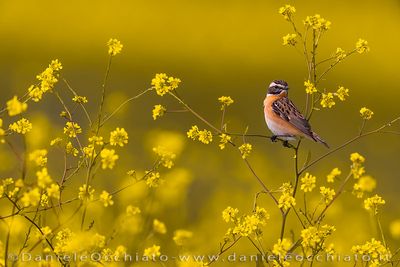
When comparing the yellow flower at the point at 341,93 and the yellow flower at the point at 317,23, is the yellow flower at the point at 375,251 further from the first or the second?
the yellow flower at the point at 317,23

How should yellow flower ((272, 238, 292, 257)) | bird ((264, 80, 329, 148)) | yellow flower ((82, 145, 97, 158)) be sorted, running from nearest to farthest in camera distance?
yellow flower ((272, 238, 292, 257)) < yellow flower ((82, 145, 97, 158)) < bird ((264, 80, 329, 148))

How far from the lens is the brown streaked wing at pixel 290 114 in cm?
452

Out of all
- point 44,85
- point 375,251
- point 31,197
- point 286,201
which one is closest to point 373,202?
point 375,251

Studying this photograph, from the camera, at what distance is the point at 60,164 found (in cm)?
823

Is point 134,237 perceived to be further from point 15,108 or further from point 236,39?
point 236,39

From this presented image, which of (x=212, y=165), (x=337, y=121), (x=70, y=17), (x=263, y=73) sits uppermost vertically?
(x=70, y=17)

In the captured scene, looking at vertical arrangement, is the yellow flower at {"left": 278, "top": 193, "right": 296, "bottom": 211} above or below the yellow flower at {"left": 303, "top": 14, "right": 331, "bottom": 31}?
below

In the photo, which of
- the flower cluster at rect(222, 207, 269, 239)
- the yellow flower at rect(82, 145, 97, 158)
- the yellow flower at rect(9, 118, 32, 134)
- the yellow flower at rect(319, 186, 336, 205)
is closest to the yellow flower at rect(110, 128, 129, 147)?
the yellow flower at rect(82, 145, 97, 158)

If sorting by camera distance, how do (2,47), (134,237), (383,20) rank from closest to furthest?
(134,237)
(2,47)
(383,20)

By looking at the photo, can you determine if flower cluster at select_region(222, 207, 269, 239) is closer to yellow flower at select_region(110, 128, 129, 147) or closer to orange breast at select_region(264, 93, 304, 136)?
orange breast at select_region(264, 93, 304, 136)

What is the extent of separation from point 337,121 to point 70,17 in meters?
3.57

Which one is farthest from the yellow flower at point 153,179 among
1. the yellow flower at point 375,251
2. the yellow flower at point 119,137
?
the yellow flower at point 375,251

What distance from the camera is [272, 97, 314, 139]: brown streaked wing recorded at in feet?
14.8

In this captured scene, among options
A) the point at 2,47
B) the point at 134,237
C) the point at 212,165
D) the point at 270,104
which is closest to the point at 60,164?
the point at 212,165
